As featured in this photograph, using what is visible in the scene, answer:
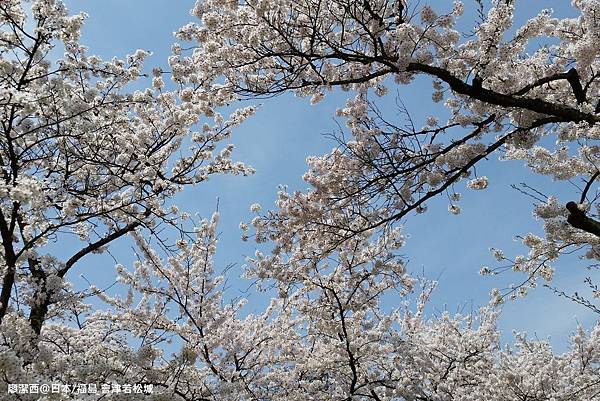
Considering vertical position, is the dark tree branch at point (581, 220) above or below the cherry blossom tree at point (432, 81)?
below

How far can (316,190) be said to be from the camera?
8.18 meters

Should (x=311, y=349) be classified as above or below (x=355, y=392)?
above

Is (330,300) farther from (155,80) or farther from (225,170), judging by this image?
(155,80)

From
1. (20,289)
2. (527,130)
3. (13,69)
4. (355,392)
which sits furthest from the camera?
(355,392)

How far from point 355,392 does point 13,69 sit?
7045 mm

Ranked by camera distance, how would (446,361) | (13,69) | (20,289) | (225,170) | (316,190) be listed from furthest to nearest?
(446,361) → (225,170) → (316,190) → (20,289) → (13,69)

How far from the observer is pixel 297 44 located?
21.5ft

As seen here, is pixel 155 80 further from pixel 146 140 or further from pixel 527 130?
pixel 527 130

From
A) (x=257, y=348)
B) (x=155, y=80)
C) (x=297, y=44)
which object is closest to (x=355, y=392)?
(x=257, y=348)

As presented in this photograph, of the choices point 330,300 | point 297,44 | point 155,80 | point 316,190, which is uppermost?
point 155,80

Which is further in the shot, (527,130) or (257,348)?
(257,348)

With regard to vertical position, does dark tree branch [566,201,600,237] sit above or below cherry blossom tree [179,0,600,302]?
below

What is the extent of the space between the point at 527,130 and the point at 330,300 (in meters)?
4.60

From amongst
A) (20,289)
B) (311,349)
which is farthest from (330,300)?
(20,289)
